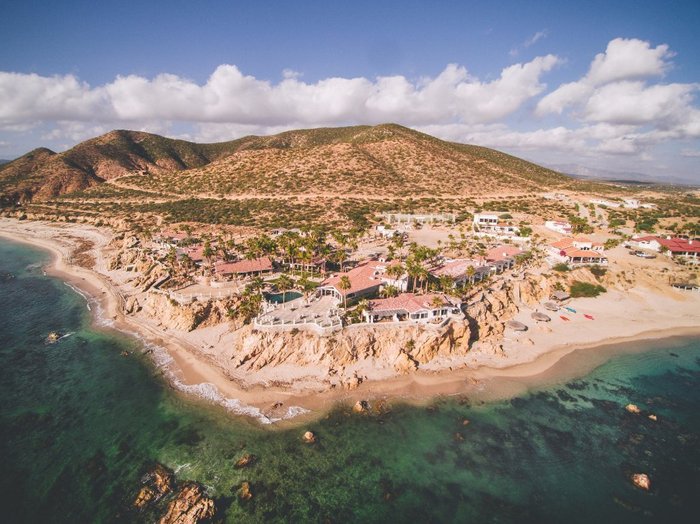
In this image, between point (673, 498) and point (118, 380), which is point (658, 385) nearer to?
point (673, 498)

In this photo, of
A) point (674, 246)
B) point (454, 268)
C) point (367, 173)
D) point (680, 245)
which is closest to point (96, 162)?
point (367, 173)

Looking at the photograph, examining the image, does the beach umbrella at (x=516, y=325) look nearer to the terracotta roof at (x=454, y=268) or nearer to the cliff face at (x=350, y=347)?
the cliff face at (x=350, y=347)

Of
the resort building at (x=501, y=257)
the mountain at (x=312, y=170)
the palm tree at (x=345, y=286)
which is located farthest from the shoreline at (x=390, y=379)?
the mountain at (x=312, y=170)

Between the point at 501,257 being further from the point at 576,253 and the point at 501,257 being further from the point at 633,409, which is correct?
the point at 633,409

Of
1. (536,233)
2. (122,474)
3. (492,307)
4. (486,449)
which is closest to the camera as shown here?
(122,474)

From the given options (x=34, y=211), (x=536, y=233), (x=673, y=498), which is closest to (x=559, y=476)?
(x=673, y=498)
